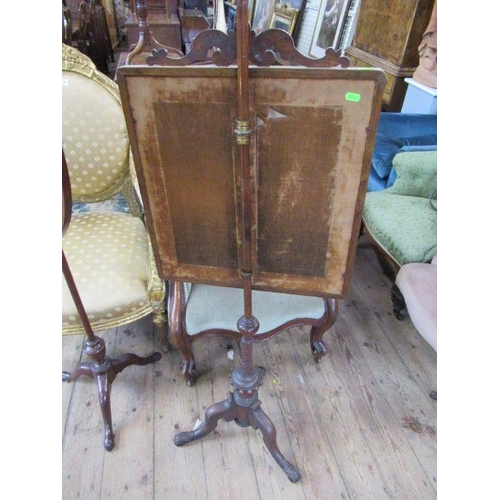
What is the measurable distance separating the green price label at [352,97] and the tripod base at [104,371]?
90cm

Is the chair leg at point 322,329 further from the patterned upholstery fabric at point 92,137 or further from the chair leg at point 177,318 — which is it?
the patterned upholstery fabric at point 92,137

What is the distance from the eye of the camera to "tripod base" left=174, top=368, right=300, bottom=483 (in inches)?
41.9

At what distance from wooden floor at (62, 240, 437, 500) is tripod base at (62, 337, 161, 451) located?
4cm

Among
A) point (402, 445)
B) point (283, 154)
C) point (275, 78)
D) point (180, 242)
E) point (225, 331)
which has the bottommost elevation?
point (402, 445)

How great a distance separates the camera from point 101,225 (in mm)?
1298

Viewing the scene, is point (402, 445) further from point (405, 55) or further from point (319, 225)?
point (405, 55)

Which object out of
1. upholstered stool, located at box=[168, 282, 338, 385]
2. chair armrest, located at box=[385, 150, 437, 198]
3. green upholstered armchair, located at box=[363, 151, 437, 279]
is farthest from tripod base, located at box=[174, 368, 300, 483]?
chair armrest, located at box=[385, 150, 437, 198]

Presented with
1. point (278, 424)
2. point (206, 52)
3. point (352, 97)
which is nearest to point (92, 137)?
point (206, 52)

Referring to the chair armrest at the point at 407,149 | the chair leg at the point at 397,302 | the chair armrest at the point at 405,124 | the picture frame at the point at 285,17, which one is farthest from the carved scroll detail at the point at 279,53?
the picture frame at the point at 285,17

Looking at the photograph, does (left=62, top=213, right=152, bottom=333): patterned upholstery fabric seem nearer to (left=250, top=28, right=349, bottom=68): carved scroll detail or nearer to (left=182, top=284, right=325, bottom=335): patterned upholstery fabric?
(left=182, top=284, right=325, bottom=335): patterned upholstery fabric

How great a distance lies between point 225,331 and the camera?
3.64ft

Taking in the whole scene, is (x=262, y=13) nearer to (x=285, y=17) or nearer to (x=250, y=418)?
(x=285, y=17)

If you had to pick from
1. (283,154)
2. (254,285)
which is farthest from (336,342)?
(283,154)

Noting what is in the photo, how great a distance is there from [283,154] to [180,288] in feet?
1.95
